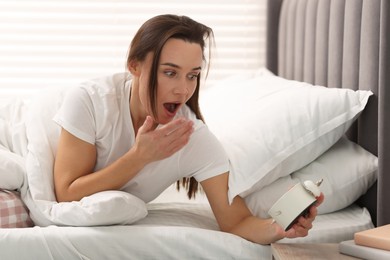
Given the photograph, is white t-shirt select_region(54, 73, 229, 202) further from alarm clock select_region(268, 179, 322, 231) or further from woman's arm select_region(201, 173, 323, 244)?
alarm clock select_region(268, 179, 322, 231)

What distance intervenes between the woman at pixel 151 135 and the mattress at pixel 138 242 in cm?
8

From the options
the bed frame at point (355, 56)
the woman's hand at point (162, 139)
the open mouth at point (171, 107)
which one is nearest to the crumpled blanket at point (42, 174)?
the woman's hand at point (162, 139)

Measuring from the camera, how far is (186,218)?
1.75 metres

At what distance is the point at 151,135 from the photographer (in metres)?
1.56

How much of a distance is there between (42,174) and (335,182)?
81cm

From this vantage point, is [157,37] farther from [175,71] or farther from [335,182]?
[335,182]

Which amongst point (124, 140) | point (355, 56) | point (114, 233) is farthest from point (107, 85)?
point (355, 56)

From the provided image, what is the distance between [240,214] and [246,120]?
37cm

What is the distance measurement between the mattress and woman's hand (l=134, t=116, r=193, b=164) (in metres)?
0.18

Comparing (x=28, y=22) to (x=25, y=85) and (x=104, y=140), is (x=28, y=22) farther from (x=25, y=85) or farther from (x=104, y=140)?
(x=104, y=140)

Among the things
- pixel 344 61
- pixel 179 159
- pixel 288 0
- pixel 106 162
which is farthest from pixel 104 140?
pixel 288 0

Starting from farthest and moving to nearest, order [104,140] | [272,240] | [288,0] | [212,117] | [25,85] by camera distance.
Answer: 1. [25,85]
2. [288,0]
3. [212,117]
4. [104,140]
5. [272,240]

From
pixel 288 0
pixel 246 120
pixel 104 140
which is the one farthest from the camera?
pixel 288 0

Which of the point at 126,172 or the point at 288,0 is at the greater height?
the point at 288,0
